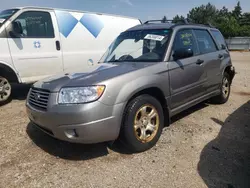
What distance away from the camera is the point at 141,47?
3.89 meters

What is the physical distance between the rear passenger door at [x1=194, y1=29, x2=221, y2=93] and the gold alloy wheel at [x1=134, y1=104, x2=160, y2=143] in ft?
5.42

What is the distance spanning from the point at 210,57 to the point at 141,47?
157 cm

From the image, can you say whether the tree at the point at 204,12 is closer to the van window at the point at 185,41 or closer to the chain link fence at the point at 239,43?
the chain link fence at the point at 239,43

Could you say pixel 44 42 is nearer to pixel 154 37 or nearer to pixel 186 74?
pixel 154 37

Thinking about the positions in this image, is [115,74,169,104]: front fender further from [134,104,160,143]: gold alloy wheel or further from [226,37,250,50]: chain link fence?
[226,37,250,50]: chain link fence

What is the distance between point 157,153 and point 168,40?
1.75m

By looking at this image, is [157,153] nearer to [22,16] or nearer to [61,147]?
[61,147]

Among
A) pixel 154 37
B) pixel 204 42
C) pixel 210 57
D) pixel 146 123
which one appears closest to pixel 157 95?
pixel 146 123

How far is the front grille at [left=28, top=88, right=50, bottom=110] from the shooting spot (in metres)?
3.00

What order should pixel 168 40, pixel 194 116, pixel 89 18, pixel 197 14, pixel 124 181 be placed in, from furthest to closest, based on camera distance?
pixel 197 14
pixel 89 18
pixel 194 116
pixel 168 40
pixel 124 181

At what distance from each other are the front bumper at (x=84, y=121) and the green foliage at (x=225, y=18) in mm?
36732

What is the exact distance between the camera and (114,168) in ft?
9.61

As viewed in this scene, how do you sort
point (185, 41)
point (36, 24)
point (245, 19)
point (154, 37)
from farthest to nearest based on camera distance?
point (245, 19) → point (36, 24) → point (185, 41) → point (154, 37)

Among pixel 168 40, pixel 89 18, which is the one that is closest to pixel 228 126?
pixel 168 40
